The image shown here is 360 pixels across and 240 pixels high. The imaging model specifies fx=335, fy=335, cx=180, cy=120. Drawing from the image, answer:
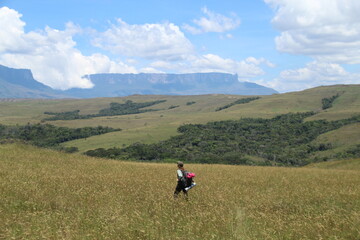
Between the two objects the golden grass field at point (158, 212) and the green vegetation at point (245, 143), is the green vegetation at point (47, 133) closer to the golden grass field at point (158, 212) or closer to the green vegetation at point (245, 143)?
the green vegetation at point (245, 143)

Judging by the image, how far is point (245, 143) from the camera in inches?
5030

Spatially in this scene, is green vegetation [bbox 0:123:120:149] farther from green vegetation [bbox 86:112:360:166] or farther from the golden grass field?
the golden grass field

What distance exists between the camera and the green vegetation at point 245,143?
8812 centimetres

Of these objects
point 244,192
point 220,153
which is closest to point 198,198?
point 244,192

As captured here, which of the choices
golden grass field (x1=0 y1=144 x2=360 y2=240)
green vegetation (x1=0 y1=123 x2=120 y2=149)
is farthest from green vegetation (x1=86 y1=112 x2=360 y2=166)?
golden grass field (x1=0 y1=144 x2=360 y2=240)

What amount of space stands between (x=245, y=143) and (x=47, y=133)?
82296 mm

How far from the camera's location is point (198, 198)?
1300 cm

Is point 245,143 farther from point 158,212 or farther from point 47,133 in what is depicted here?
point 158,212

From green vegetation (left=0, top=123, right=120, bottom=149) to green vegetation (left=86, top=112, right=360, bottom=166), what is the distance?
131 ft

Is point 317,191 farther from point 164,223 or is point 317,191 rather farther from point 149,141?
point 149,141

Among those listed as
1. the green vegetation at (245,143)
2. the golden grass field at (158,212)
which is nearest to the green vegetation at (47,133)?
the green vegetation at (245,143)

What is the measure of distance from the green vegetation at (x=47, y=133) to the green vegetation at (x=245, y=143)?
39.9 metres

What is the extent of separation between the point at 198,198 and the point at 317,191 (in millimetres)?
6316

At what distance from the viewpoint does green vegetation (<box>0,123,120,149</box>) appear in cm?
13012
